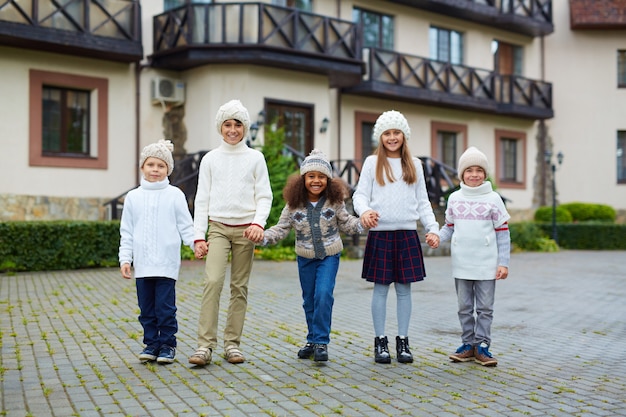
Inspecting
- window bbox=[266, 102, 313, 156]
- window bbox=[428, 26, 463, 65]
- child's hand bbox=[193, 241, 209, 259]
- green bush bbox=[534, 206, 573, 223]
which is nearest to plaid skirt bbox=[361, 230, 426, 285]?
child's hand bbox=[193, 241, 209, 259]

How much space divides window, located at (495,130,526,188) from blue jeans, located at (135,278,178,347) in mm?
20213

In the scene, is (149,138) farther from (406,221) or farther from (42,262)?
(406,221)

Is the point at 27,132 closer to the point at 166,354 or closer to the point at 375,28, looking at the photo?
the point at 375,28

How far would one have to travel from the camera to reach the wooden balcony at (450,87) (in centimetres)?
1983

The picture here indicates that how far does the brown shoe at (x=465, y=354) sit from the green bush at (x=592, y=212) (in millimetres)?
19366

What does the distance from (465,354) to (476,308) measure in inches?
14.5

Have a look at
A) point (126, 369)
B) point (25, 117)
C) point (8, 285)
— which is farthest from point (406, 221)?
point (25, 117)

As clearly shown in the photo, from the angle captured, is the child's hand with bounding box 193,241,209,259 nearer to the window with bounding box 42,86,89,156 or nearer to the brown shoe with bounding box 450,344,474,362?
the brown shoe with bounding box 450,344,474,362

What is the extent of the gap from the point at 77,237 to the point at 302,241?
26.0 ft

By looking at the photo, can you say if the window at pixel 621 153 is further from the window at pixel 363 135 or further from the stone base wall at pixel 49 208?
the stone base wall at pixel 49 208

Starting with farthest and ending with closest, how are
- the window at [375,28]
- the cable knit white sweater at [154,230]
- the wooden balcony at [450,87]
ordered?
the window at [375,28], the wooden balcony at [450,87], the cable knit white sweater at [154,230]

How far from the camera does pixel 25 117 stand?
50.7 ft

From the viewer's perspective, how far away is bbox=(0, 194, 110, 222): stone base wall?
1514cm

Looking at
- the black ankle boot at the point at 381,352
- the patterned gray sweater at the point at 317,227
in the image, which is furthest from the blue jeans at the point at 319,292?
the black ankle boot at the point at 381,352
